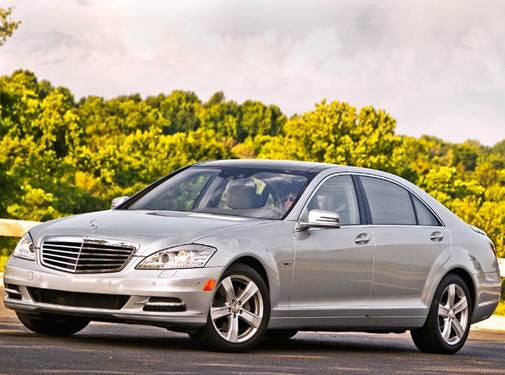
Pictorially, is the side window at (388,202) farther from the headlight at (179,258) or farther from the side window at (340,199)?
the headlight at (179,258)

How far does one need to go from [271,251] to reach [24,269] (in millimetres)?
1888

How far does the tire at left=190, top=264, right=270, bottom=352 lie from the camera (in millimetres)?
10078

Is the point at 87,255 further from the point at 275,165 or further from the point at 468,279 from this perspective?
the point at 468,279

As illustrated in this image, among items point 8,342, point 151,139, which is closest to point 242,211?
point 8,342

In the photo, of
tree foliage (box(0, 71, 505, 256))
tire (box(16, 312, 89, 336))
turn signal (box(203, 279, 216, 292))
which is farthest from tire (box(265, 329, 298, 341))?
tree foliage (box(0, 71, 505, 256))

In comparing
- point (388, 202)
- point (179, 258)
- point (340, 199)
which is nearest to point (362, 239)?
point (340, 199)

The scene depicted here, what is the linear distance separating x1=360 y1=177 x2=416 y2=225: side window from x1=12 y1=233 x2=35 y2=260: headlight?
3070 mm

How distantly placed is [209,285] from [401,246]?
8.45ft

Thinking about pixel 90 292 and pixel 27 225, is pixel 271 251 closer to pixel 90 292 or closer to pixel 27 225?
pixel 90 292

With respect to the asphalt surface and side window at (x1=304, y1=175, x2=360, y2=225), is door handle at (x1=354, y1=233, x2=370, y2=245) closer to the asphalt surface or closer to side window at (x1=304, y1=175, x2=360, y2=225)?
side window at (x1=304, y1=175, x2=360, y2=225)

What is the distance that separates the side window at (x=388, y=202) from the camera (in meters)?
12.0

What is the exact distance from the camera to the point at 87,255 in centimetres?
1007

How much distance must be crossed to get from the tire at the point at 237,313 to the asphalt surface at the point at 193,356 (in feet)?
0.44

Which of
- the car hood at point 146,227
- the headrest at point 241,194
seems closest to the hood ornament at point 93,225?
the car hood at point 146,227
